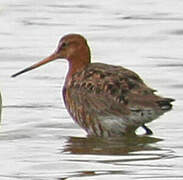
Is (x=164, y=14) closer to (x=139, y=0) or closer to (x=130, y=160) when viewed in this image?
(x=139, y=0)

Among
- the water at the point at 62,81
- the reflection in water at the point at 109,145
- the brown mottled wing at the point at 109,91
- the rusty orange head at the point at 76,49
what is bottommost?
the reflection in water at the point at 109,145

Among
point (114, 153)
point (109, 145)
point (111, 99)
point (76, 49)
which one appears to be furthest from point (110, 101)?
point (76, 49)

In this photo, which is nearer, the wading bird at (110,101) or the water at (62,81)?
the water at (62,81)

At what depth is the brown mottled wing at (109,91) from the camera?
1252cm

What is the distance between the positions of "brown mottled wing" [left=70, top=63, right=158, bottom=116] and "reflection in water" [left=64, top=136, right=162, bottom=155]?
292mm

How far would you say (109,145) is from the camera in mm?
12453

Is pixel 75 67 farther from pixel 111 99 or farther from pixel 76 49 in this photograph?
pixel 111 99

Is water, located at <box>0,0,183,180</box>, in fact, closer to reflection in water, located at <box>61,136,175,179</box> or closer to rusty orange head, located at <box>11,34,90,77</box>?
reflection in water, located at <box>61,136,175,179</box>

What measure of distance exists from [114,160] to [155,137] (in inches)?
50.0

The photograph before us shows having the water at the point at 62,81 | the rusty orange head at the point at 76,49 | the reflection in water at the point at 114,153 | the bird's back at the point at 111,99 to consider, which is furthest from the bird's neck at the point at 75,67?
the reflection in water at the point at 114,153

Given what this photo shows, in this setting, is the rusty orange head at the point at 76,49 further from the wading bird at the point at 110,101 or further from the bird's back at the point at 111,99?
the bird's back at the point at 111,99

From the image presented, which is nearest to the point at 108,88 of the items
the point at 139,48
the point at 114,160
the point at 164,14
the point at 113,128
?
the point at 113,128

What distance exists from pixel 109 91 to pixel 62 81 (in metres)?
2.81

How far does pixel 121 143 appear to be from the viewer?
12562 mm
